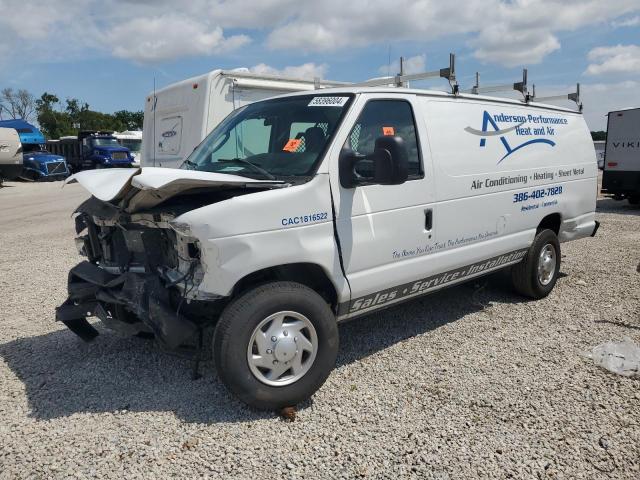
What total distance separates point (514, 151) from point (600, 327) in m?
1.90

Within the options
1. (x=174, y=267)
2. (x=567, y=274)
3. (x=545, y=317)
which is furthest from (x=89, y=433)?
(x=567, y=274)

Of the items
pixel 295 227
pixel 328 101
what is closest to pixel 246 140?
pixel 328 101

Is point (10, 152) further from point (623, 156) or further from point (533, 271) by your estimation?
point (533, 271)

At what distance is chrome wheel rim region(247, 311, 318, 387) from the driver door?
0.45m

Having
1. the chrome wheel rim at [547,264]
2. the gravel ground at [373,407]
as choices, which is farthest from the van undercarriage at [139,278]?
the chrome wheel rim at [547,264]

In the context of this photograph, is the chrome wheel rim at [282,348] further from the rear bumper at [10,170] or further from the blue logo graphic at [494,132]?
the rear bumper at [10,170]

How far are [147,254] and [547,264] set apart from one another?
176 inches

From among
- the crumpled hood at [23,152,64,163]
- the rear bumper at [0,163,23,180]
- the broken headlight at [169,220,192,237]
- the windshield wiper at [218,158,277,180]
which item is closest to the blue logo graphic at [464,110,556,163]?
the windshield wiper at [218,158,277,180]

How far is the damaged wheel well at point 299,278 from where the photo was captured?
3.65 metres

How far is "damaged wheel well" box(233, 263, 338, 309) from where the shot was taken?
12.0ft

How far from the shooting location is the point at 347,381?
13.3 feet

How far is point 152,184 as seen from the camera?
3211 millimetres

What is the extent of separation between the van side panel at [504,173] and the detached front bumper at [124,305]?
2.28 m

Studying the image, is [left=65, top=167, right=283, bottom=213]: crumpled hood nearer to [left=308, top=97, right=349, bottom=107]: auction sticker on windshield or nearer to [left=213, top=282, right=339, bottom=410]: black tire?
[left=213, top=282, right=339, bottom=410]: black tire
